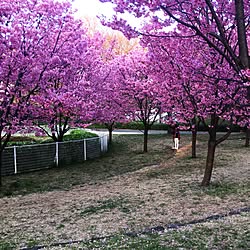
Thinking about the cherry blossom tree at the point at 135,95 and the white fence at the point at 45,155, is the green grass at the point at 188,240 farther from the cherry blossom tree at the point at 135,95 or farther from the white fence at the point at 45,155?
the cherry blossom tree at the point at 135,95

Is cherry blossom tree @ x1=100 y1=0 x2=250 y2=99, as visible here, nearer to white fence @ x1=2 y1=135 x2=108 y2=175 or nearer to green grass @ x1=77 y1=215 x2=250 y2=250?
green grass @ x1=77 y1=215 x2=250 y2=250

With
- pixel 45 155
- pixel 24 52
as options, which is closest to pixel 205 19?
pixel 24 52

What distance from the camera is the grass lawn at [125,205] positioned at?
3869 millimetres

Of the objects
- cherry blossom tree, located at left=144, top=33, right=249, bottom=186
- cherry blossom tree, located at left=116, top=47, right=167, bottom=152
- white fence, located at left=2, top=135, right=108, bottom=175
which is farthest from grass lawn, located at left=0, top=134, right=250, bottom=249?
cherry blossom tree, located at left=116, top=47, right=167, bottom=152

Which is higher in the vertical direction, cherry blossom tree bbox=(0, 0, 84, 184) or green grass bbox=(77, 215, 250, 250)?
cherry blossom tree bbox=(0, 0, 84, 184)

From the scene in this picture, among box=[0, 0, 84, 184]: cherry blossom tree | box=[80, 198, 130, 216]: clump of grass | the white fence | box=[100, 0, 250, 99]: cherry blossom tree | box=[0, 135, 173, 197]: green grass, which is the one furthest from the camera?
the white fence

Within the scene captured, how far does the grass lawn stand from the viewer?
3869 millimetres

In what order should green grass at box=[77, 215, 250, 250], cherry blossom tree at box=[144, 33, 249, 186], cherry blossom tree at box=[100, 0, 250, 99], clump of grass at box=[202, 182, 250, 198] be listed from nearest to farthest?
cherry blossom tree at box=[100, 0, 250, 99] < green grass at box=[77, 215, 250, 250] < cherry blossom tree at box=[144, 33, 249, 186] < clump of grass at box=[202, 182, 250, 198]

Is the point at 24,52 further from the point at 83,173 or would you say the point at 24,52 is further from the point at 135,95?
the point at 135,95

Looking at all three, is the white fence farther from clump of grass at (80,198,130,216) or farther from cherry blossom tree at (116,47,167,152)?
clump of grass at (80,198,130,216)

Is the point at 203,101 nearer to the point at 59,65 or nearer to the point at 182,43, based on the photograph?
the point at 182,43

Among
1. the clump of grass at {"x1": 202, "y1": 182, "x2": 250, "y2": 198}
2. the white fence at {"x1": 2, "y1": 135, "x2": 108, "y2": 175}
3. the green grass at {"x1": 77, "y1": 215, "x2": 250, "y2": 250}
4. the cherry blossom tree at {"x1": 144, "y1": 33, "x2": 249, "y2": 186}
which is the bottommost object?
the clump of grass at {"x1": 202, "y1": 182, "x2": 250, "y2": 198}

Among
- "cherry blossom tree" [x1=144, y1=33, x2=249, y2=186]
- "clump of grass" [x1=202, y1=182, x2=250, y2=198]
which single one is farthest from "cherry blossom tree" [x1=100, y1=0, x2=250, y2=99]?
"clump of grass" [x1=202, y1=182, x2=250, y2=198]

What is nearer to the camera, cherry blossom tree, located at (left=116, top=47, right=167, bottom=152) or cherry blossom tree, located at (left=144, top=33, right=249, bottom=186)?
cherry blossom tree, located at (left=144, top=33, right=249, bottom=186)
